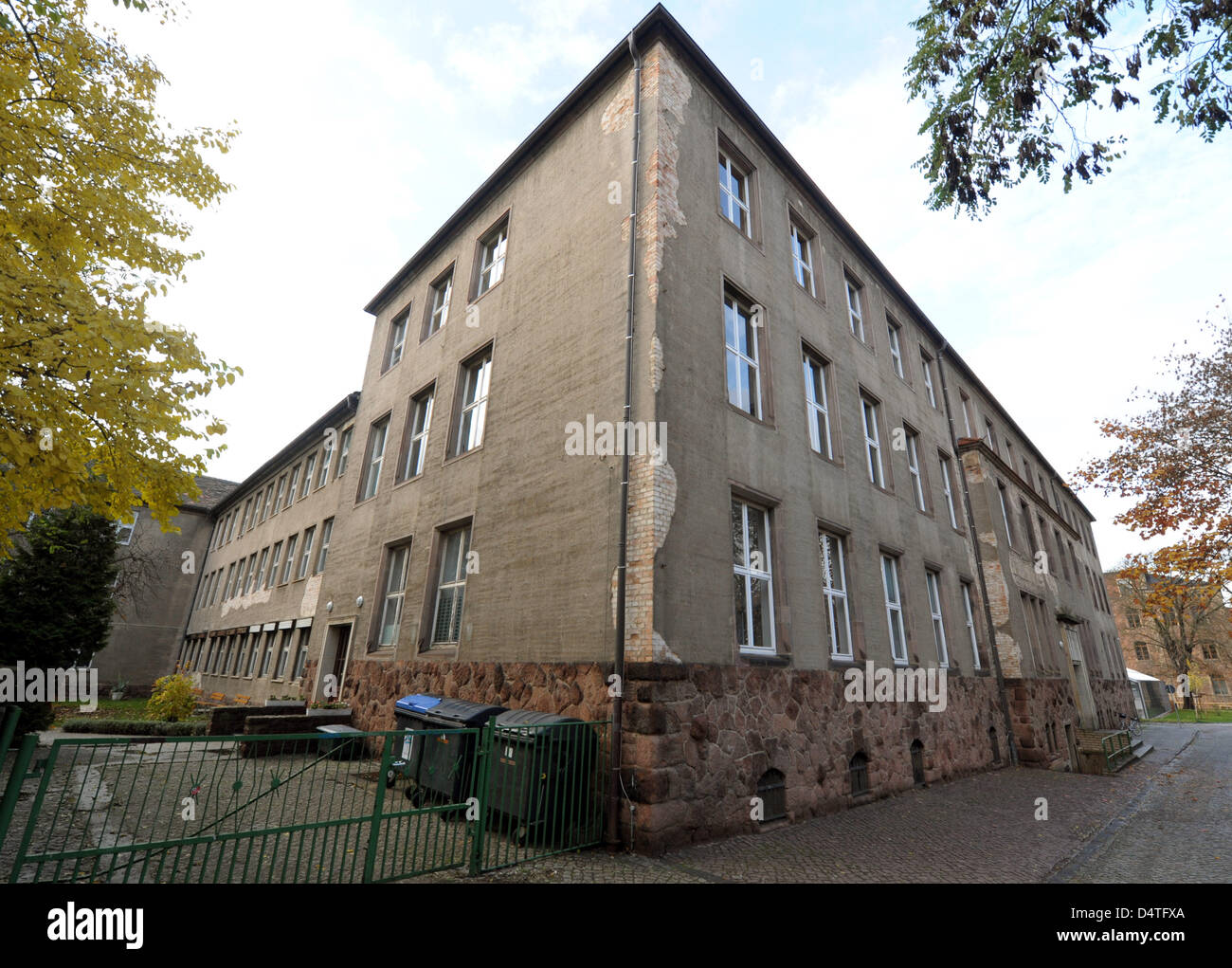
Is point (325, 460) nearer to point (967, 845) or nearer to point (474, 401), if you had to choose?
point (474, 401)

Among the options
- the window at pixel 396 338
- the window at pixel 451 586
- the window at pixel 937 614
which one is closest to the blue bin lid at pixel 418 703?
the window at pixel 451 586

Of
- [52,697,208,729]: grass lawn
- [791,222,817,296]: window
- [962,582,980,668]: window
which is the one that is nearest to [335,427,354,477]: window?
[52,697,208,729]: grass lawn

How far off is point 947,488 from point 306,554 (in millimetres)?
21628

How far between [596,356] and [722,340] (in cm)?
216

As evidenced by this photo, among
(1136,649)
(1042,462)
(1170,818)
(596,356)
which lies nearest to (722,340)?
(596,356)

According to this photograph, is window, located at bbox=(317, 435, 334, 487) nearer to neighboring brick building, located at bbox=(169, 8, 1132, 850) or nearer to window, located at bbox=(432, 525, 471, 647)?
neighboring brick building, located at bbox=(169, 8, 1132, 850)

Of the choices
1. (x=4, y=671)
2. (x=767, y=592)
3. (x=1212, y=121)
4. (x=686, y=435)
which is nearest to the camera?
(x=1212, y=121)

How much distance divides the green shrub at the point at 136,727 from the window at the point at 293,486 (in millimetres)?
10140

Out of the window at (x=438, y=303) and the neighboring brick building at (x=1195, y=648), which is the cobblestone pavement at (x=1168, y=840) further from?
the neighboring brick building at (x=1195, y=648)

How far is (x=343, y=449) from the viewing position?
21.3 meters

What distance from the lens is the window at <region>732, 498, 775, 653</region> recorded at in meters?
8.78
